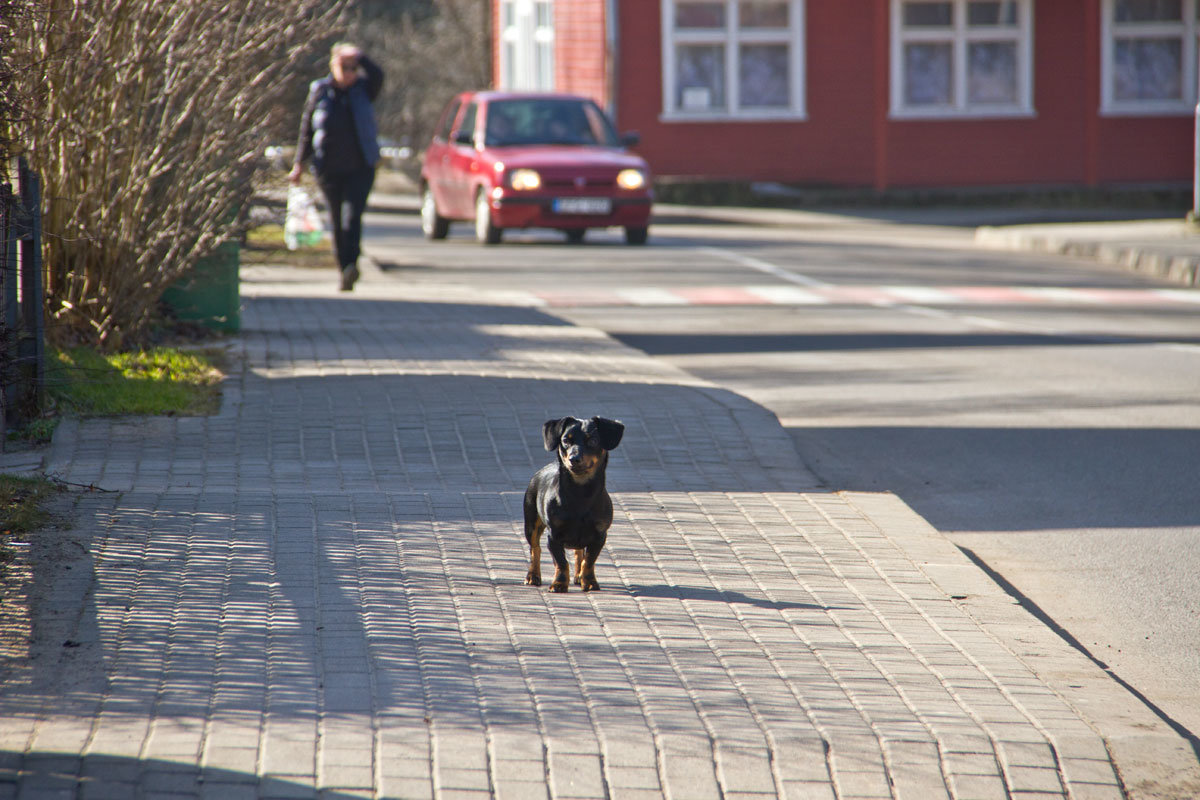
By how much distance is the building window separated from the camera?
34.4 metres

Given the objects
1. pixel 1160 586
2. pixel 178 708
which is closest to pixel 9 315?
pixel 178 708

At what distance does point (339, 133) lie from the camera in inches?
553

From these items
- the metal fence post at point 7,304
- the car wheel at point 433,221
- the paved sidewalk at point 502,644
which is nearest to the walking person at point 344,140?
the paved sidewalk at point 502,644

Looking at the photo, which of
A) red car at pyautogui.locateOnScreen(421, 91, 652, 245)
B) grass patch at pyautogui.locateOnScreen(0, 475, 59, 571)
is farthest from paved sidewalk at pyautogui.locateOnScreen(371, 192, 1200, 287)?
grass patch at pyautogui.locateOnScreen(0, 475, 59, 571)

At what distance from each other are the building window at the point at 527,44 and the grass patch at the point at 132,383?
24872mm

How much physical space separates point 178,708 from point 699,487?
357 cm

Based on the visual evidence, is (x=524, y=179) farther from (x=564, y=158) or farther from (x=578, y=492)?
(x=578, y=492)

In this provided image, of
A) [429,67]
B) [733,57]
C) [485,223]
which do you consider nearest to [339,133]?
[485,223]

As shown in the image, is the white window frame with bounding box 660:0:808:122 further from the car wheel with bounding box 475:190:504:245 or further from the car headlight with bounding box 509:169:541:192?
the car headlight with bounding box 509:169:541:192

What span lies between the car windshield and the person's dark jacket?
8211 mm

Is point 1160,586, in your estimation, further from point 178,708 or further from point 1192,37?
point 1192,37

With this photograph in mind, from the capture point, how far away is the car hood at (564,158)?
2106 centimetres

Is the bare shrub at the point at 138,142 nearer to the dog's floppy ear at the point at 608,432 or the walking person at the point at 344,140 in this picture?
the walking person at the point at 344,140

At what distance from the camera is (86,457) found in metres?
7.52
